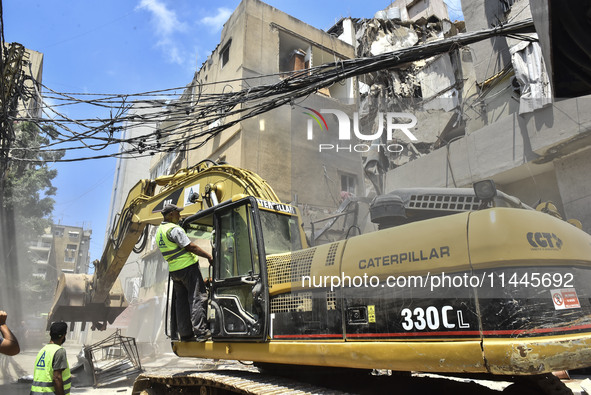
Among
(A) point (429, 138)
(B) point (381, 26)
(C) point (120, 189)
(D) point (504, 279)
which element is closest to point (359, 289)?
(D) point (504, 279)

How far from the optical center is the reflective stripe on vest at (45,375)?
13.9 feet

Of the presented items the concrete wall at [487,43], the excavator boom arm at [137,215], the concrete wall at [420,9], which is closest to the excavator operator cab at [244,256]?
the excavator boom arm at [137,215]

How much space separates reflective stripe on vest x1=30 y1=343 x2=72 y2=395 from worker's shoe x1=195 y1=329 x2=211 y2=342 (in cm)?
144

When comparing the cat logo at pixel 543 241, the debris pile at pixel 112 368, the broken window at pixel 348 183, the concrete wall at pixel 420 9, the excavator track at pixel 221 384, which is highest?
the concrete wall at pixel 420 9

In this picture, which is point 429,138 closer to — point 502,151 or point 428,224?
point 502,151

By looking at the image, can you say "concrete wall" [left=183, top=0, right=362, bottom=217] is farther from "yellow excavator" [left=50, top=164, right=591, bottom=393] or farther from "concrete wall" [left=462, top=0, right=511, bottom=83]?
"yellow excavator" [left=50, top=164, right=591, bottom=393]

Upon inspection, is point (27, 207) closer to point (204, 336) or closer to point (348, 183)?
point (348, 183)

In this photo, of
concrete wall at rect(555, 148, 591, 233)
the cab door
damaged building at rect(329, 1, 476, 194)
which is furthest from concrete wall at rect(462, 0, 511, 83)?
the cab door

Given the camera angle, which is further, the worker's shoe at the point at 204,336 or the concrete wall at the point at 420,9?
the concrete wall at the point at 420,9

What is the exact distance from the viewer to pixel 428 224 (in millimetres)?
2988

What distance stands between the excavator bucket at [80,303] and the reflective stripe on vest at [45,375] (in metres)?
5.06

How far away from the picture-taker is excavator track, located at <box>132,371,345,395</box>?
11.1 feet

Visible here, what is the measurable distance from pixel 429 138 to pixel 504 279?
494 inches

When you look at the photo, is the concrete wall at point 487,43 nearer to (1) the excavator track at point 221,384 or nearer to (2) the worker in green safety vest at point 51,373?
(1) the excavator track at point 221,384
